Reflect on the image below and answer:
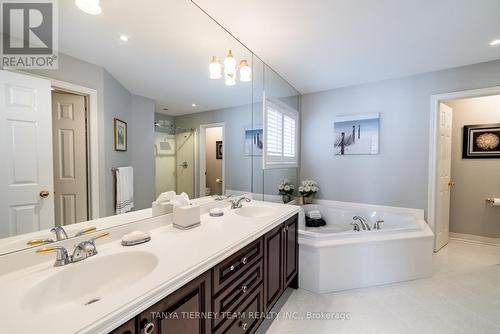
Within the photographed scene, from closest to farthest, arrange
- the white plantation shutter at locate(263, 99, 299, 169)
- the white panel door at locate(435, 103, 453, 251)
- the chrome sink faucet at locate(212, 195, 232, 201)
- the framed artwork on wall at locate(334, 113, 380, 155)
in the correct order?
the chrome sink faucet at locate(212, 195, 232, 201) < the white plantation shutter at locate(263, 99, 299, 169) < the white panel door at locate(435, 103, 453, 251) < the framed artwork on wall at locate(334, 113, 380, 155)

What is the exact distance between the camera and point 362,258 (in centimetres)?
207

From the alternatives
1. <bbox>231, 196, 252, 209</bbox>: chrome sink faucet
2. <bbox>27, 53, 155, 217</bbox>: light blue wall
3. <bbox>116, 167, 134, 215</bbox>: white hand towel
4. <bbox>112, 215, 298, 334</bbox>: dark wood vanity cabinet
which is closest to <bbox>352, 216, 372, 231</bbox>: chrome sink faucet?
<bbox>112, 215, 298, 334</bbox>: dark wood vanity cabinet

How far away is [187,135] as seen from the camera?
→ 1.70 metres

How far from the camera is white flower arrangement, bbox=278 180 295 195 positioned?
3.02 m

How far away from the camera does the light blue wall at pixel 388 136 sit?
8.56ft

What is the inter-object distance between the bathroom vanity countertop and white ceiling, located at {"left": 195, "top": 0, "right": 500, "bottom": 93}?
64.3 inches

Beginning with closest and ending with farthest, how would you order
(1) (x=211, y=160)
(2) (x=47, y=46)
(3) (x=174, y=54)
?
(2) (x=47, y=46), (3) (x=174, y=54), (1) (x=211, y=160)

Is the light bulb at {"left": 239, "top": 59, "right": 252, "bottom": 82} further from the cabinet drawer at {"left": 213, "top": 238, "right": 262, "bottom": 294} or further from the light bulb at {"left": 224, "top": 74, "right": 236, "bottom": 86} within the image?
the cabinet drawer at {"left": 213, "top": 238, "right": 262, "bottom": 294}

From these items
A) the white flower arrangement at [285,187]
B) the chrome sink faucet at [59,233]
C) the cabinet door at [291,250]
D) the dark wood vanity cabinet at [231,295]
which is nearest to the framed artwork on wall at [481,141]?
the white flower arrangement at [285,187]

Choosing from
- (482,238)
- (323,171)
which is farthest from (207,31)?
(482,238)

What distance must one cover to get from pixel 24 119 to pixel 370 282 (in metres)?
2.86

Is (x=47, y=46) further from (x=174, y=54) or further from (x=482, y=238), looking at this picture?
(x=482, y=238)

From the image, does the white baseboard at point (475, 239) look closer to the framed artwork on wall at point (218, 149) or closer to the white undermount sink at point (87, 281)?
the framed artwork on wall at point (218, 149)

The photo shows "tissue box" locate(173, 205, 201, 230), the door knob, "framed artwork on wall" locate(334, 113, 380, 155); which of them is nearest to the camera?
the door knob
